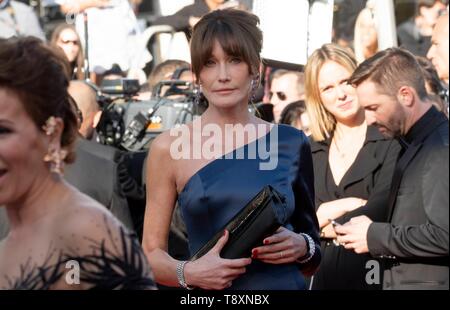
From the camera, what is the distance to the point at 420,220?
3645 mm

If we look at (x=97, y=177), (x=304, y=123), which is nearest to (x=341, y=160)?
(x=304, y=123)

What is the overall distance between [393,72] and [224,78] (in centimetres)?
93

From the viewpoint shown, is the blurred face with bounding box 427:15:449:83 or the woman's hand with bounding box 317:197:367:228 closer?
the blurred face with bounding box 427:15:449:83

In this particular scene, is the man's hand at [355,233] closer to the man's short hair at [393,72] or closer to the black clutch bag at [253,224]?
the man's short hair at [393,72]

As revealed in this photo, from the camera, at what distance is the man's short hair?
12.7 ft

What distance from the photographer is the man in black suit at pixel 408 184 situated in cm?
351

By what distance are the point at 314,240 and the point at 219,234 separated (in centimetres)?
38

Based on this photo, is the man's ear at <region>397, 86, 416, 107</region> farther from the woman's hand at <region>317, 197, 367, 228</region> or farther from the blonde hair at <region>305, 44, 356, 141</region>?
the blonde hair at <region>305, 44, 356, 141</region>

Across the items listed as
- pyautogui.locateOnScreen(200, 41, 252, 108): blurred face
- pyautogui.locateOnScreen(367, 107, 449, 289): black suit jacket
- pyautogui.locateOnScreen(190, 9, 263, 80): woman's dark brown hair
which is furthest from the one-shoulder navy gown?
pyautogui.locateOnScreen(367, 107, 449, 289): black suit jacket

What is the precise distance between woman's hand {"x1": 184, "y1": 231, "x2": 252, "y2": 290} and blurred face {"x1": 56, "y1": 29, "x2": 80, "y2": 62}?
359 cm

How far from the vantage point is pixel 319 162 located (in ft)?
14.7

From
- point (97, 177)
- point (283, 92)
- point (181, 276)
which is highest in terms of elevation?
point (283, 92)

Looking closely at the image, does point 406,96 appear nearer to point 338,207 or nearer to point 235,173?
point 338,207

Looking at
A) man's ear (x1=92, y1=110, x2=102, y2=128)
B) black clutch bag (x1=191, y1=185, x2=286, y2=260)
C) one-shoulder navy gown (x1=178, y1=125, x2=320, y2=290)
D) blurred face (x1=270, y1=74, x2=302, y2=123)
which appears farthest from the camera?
blurred face (x1=270, y1=74, x2=302, y2=123)
